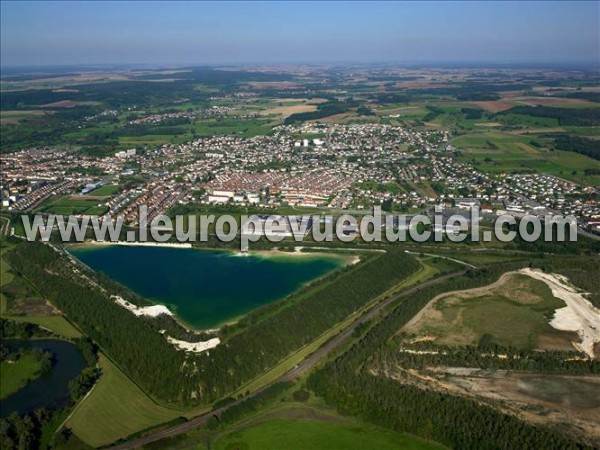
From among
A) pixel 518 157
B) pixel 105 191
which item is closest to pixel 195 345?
pixel 105 191

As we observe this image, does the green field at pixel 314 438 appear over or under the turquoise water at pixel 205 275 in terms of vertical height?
under

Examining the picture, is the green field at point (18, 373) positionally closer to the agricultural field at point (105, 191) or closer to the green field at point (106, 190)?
the agricultural field at point (105, 191)

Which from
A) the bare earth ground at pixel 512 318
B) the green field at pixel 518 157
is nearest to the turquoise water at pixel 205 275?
the bare earth ground at pixel 512 318

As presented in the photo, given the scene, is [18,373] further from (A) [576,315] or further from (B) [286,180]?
(B) [286,180]

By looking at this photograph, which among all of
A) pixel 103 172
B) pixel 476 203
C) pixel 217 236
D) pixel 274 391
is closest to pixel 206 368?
pixel 274 391

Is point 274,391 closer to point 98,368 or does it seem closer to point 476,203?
point 98,368
